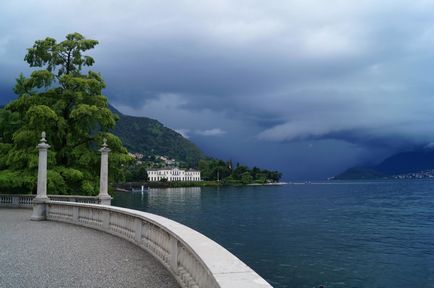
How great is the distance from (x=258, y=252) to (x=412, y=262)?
10.3m

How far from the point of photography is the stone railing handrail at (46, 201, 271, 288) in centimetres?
446

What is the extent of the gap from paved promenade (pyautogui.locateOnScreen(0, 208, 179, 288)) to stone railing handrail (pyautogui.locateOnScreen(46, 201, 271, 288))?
312 millimetres

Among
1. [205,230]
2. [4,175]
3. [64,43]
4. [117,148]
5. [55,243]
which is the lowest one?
[205,230]

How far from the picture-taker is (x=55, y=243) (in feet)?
41.4

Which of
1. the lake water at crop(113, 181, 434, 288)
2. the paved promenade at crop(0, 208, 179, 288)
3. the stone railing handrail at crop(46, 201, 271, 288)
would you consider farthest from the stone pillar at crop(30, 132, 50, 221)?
the lake water at crop(113, 181, 434, 288)

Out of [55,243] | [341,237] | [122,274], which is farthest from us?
[341,237]

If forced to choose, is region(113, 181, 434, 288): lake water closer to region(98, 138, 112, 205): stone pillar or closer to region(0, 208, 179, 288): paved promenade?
region(98, 138, 112, 205): stone pillar

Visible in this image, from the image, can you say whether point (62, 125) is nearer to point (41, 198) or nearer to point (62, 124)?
point (62, 124)

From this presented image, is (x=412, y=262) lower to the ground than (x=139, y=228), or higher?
lower

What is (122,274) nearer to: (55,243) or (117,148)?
(55,243)

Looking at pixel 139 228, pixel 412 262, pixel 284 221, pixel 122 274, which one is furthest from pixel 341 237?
pixel 122 274

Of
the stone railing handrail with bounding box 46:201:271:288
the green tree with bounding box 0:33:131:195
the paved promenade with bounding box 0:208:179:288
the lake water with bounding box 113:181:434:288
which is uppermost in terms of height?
the green tree with bounding box 0:33:131:195

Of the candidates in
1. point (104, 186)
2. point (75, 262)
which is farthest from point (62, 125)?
point (75, 262)

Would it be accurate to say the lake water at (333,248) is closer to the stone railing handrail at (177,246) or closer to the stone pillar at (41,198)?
the stone railing handrail at (177,246)
